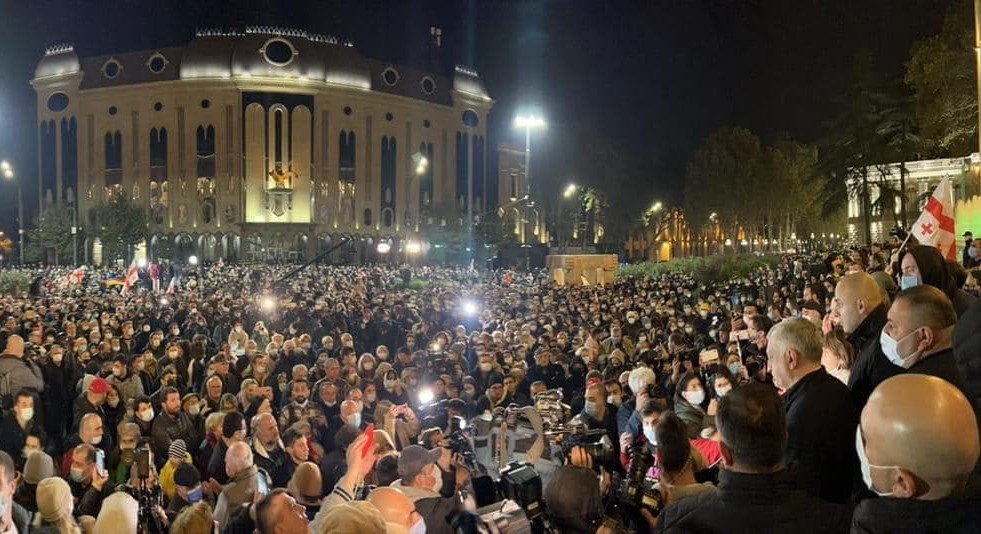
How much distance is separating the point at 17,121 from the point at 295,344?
3410 inches

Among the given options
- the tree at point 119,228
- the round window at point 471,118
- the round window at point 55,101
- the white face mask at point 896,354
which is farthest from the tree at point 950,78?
the round window at point 55,101

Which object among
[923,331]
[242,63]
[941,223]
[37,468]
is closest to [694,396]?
[923,331]

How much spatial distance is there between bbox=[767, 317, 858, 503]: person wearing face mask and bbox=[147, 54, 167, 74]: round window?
84.7m

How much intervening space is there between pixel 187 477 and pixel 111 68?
85015 mm

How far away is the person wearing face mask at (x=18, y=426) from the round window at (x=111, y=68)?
8118 cm

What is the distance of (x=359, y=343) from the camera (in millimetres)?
18000

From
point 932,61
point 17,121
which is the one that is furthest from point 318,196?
point 932,61

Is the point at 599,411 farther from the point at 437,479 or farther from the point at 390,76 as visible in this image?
the point at 390,76

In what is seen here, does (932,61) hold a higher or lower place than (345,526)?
higher

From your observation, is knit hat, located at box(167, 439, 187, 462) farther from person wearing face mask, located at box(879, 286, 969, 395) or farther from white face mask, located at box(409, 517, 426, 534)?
person wearing face mask, located at box(879, 286, 969, 395)

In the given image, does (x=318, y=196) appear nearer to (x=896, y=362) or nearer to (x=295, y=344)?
(x=295, y=344)

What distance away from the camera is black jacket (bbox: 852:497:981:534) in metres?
2.60

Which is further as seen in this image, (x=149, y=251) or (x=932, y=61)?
(x=149, y=251)

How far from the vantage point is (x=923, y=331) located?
4129 mm
